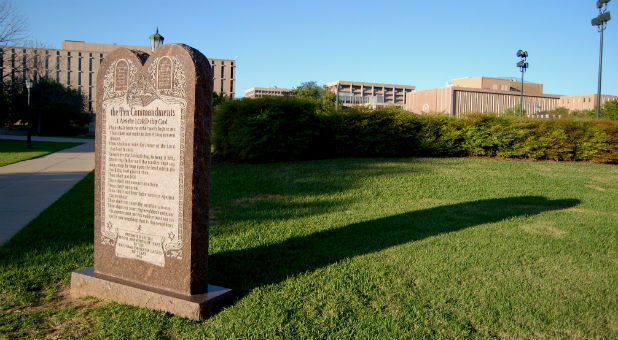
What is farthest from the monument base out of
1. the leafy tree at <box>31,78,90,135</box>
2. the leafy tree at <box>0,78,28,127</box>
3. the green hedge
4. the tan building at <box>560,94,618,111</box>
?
the tan building at <box>560,94,618,111</box>

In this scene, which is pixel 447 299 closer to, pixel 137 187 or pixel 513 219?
pixel 137 187

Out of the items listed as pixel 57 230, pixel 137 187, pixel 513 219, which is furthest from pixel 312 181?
pixel 137 187

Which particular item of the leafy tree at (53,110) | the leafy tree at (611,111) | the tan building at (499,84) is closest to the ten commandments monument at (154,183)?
the leafy tree at (611,111)

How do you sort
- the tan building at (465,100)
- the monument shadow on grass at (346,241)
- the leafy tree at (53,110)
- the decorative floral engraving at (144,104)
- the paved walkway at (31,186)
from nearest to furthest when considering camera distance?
the decorative floral engraving at (144,104)
the monument shadow on grass at (346,241)
the paved walkway at (31,186)
the leafy tree at (53,110)
the tan building at (465,100)

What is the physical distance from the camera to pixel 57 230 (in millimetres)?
6160

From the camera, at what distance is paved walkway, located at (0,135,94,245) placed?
23.1 feet

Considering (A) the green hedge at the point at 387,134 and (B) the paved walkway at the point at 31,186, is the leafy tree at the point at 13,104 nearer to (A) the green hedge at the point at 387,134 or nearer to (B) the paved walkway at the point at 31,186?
(B) the paved walkway at the point at 31,186

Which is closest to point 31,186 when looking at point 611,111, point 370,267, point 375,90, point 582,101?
point 370,267

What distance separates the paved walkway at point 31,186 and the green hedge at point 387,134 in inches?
181

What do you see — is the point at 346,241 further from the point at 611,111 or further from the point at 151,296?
the point at 611,111

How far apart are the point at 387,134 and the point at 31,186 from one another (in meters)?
9.92

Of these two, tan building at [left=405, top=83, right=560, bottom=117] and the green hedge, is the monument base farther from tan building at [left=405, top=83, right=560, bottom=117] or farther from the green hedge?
tan building at [left=405, top=83, right=560, bottom=117]

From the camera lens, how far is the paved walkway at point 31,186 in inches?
277

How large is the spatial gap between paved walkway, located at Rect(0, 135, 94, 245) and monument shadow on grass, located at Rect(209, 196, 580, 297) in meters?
3.32
